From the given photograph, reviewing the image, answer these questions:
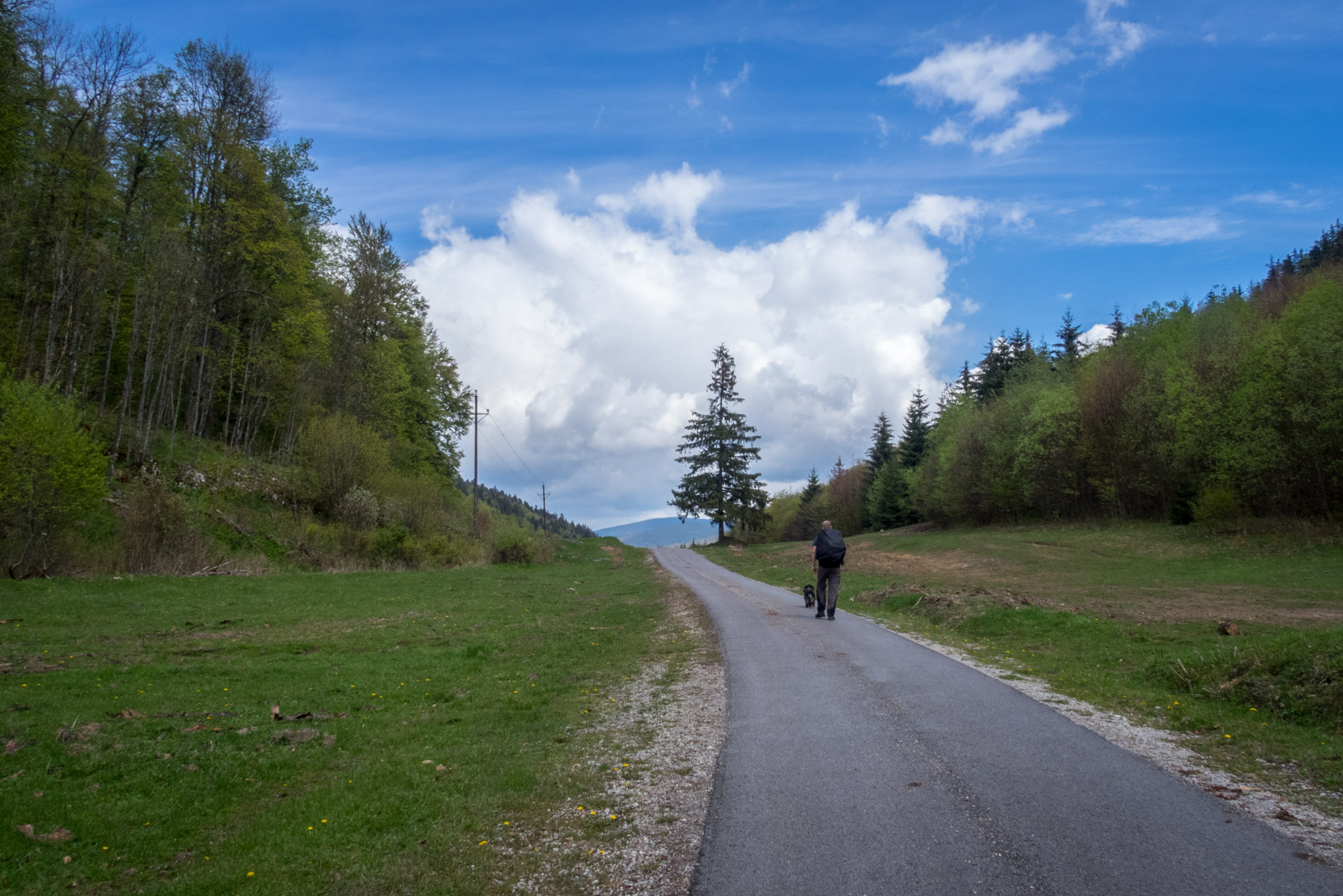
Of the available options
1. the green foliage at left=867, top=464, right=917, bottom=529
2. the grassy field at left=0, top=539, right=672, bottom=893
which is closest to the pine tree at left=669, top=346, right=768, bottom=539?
the green foliage at left=867, top=464, right=917, bottom=529

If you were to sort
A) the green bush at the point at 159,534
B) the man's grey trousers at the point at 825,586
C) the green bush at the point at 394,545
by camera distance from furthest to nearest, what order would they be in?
the green bush at the point at 394,545, the green bush at the point at 159,534, the man's grey trousers at the point at 825,586

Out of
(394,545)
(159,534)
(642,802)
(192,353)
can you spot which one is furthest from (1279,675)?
(192,353)

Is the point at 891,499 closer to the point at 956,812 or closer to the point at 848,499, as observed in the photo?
Answer: the point at 848,499

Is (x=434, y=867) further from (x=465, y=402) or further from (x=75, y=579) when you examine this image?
(x=465, y=402)

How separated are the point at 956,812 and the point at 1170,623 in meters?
13.0

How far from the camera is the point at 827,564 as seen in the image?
49.8ft

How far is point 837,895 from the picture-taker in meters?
3.69

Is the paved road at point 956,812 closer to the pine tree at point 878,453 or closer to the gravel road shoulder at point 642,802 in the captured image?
the gravel road shoulder at point 642,802

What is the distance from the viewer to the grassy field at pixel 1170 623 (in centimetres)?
678

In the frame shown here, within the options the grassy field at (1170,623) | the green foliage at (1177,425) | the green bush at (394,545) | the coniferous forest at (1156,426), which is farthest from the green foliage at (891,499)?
the green bush at (394,545)

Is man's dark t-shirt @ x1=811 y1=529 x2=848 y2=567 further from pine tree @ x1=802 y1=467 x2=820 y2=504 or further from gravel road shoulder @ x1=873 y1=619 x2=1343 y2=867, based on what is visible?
pine tree @ x1=802 y1=467 x2=820 y2=504

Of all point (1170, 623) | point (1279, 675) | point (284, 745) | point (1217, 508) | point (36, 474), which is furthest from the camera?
point (1217, 508)

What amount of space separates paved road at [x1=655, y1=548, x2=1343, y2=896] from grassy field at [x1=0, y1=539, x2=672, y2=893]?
136 cm

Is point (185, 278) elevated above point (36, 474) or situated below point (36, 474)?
above
